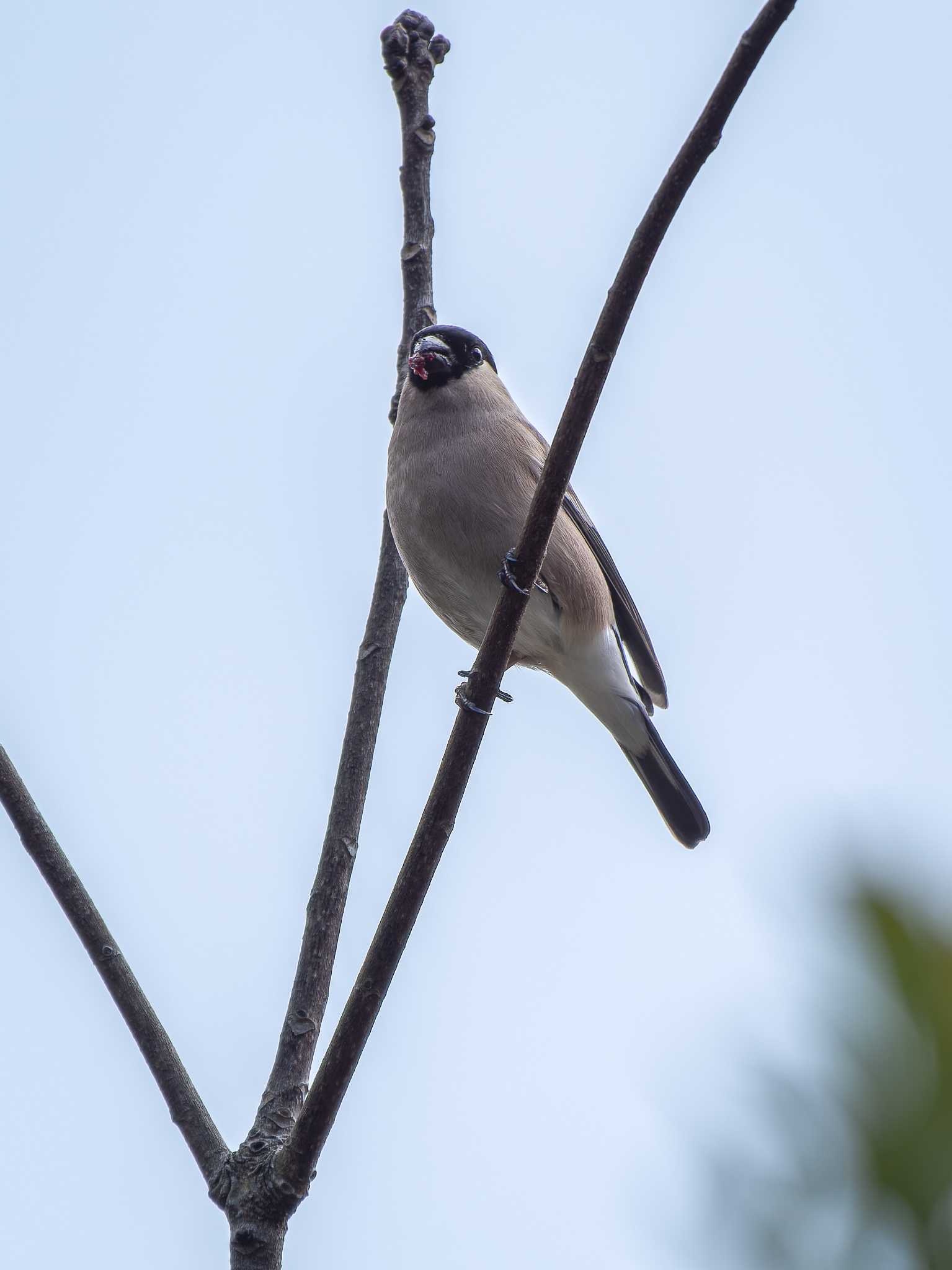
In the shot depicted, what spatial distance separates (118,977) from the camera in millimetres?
2453

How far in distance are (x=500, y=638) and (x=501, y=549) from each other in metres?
1.55

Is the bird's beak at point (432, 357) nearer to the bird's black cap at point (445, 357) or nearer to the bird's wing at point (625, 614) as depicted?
Result: the bird's black cap at point (445, 357)

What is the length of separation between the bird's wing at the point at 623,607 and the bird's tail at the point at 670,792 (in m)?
0.18

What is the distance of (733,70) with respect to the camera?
215 centimetres

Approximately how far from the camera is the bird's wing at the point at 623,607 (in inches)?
194

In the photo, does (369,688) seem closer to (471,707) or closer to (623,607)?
(471,707)

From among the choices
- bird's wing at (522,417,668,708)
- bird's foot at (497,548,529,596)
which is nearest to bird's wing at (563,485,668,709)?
bird's wing at (522,417,668,708)

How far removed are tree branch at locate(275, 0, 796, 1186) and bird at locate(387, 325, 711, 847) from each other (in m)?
1.37

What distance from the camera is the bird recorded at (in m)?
4.34

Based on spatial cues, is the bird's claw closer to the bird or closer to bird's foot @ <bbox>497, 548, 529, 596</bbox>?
bird's foot @ <bbox>497, 548, 529, 596</bbox>

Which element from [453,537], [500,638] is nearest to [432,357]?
[453,537]

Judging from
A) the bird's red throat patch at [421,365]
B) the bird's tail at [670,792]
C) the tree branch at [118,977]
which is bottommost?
the tree branch at [118,977]

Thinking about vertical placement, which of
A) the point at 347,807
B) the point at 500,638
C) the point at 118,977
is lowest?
the point at 118,977

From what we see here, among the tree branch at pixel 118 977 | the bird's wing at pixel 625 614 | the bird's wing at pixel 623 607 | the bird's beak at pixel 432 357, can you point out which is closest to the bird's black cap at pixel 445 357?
the bird's beak at pixel 432 357
